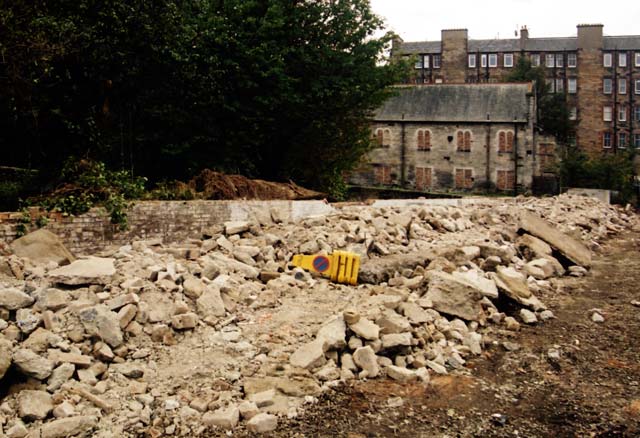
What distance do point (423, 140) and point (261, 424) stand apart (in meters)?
34.3

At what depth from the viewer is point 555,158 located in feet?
128

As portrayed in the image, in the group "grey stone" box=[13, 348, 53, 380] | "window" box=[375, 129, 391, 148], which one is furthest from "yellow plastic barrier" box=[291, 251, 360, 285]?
"window" box=[375, 129, 391, 148]

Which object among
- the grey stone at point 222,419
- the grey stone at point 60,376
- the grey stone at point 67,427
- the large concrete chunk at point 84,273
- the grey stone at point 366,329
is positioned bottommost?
the grey stone at point 222,419

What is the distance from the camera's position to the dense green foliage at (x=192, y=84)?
41.6 feet

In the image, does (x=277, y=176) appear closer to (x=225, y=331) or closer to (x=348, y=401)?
(x=225, y=331)

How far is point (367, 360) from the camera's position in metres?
7.34

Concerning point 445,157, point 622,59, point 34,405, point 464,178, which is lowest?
point 34,405

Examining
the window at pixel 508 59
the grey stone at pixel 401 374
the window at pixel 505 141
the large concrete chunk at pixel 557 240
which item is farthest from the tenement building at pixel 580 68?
the grey stone at pixel 401 374

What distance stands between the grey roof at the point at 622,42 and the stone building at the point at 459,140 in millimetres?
21454

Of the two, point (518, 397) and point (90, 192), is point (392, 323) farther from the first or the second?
point (90, 192)

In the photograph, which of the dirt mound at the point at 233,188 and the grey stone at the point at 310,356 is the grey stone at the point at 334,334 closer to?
the grey stone at the point at 310,356

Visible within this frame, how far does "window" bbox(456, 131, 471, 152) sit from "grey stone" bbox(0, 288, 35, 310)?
3375cm

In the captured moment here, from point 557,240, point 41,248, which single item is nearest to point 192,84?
point 41,248

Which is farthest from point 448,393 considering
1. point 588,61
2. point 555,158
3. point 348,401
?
point 588,61
